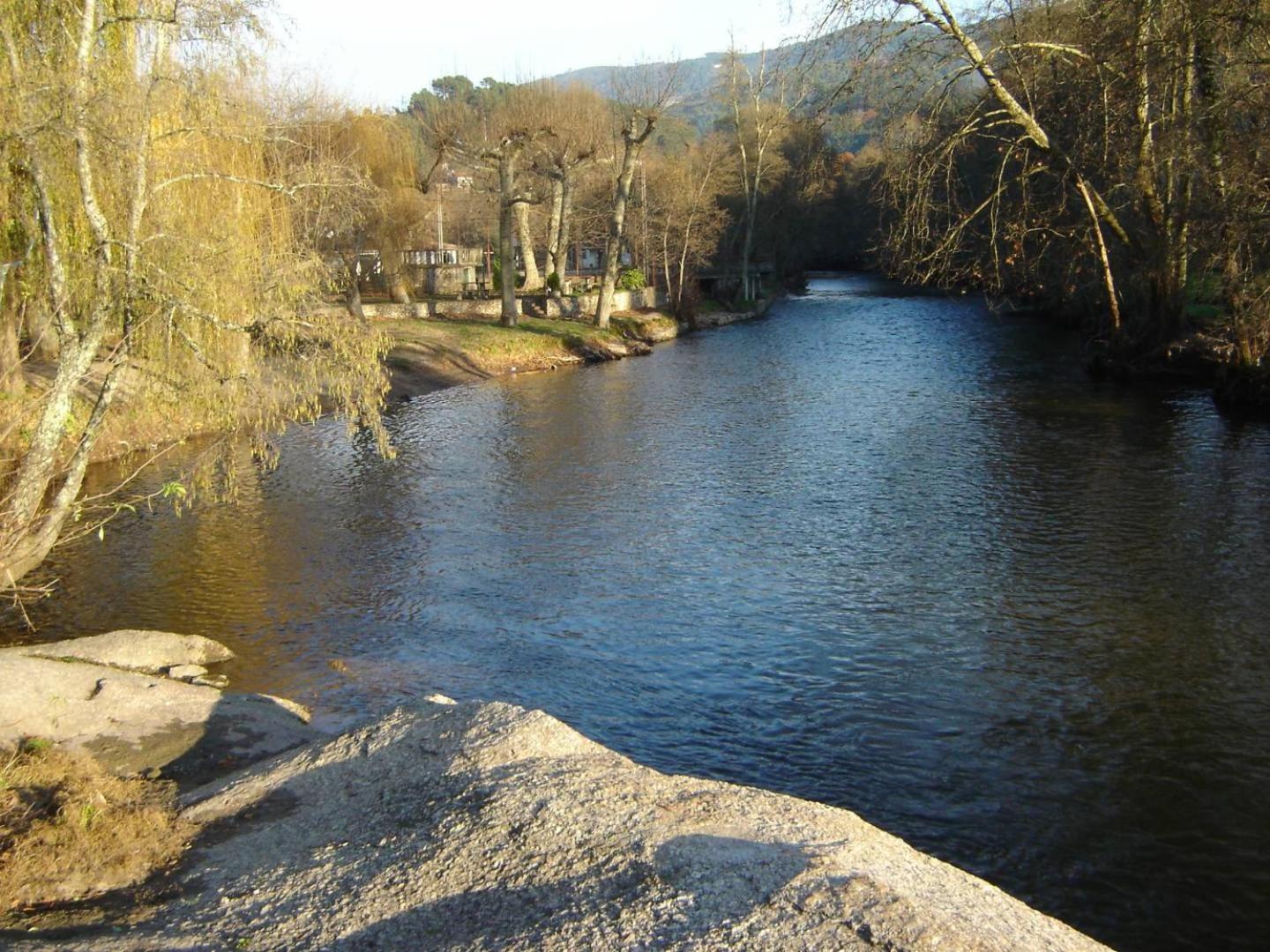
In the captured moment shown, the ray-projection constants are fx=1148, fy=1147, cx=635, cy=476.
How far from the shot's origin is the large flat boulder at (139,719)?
9.41 m

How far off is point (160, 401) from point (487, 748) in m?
8.78

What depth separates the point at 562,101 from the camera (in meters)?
54.5

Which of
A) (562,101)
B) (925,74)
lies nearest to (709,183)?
(562,101)

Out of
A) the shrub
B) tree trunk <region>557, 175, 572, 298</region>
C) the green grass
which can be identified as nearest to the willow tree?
the green grass

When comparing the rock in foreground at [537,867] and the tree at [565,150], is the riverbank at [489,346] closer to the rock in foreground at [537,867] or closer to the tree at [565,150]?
the tree at [565,150]

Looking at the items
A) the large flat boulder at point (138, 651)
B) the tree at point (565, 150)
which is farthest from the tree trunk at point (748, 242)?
the large flat boulder at point (138, 651)

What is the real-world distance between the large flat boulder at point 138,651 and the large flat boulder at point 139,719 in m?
0.67

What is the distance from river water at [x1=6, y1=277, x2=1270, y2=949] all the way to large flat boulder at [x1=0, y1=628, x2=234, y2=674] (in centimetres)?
60

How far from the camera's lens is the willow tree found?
1244cm

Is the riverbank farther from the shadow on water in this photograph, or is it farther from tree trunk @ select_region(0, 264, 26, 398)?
the shadow on water

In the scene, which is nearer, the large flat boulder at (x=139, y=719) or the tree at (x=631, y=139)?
the large flat boulder at (x=139, y=719)

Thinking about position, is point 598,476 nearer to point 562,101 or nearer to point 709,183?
point 562,101

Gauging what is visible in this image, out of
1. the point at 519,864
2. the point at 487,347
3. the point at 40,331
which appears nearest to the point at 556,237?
the point at 487,347

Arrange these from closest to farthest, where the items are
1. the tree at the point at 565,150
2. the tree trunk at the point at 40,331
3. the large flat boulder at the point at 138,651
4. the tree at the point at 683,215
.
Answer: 1. the large flat boulder at the point at 138,651
2. the tree trunk at the point at 40,331
3. the tree at the point at 565,150
4. the tree at the point at 683,215
